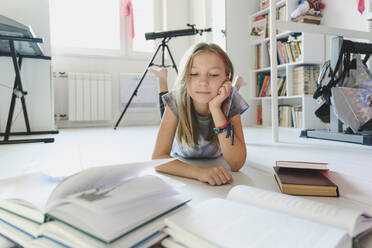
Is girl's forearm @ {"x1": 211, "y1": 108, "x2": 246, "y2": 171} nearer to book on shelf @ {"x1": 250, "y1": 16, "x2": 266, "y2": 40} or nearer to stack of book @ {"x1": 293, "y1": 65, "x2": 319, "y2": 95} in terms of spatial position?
stack of book @ {"x1": 293, "y1": 65, "x2": 319, "y2": 95}

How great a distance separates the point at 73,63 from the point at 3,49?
140 cm

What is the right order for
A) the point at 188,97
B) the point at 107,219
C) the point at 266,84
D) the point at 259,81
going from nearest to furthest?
the point at 107,219 < the point at 188,97 < the point at 266,84 < the point at 259,81

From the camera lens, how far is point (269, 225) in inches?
15.8

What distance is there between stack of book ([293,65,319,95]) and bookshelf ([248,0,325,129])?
35 millimetres

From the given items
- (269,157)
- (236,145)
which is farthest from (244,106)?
(269,157)

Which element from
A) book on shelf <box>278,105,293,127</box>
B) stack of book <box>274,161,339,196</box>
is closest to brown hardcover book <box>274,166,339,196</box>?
stack of book <box>274,161,339,196</box>

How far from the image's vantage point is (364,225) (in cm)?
43

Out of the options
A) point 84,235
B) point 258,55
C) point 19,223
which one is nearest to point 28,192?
point 19,223

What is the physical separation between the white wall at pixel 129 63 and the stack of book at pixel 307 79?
2.01 m

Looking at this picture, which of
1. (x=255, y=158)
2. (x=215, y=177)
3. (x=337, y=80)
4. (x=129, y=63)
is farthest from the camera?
(x=129, y=63)

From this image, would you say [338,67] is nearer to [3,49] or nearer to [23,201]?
[23,201]

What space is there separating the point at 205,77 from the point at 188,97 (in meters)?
0.13

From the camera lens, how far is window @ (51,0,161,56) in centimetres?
370

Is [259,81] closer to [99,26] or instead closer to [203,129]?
[99,26]
